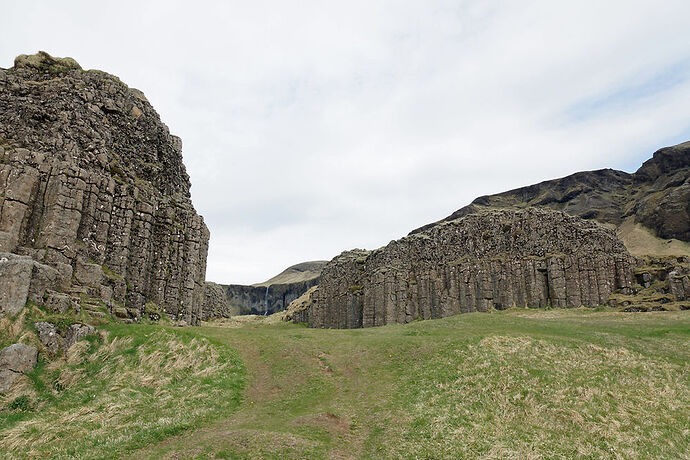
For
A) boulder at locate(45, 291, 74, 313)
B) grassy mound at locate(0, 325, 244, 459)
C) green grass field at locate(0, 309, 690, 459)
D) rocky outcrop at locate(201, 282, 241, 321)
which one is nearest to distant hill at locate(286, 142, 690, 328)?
rocky outcrop at locate(201, 282, 241, 321)

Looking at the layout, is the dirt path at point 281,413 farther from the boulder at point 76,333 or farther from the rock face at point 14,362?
the rock face at point 14,362

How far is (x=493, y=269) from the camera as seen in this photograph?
75.2 metres

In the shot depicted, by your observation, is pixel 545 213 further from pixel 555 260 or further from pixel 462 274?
pixel 462 274

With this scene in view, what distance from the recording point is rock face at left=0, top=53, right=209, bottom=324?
119 feet

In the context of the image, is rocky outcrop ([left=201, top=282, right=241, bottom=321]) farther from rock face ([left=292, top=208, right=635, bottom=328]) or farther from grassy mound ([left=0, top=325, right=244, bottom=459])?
grassy mound ([left=0, top=325, right=244, bottom=459])

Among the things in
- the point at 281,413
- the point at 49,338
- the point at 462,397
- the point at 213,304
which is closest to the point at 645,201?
the point at 213,304

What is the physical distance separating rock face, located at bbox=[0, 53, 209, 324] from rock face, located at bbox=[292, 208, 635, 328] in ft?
138

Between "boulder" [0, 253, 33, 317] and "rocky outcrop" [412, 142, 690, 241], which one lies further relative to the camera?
"rocky outcrop" [412, 142, 690, 241]

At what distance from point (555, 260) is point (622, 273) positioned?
9.81m

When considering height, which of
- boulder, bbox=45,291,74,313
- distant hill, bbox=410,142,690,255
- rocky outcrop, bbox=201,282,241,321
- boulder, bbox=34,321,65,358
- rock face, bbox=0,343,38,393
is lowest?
rock face, bbox=0,343,38,393

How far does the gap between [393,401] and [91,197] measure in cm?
3490

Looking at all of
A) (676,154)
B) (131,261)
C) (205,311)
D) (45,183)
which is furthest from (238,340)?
(676,154)

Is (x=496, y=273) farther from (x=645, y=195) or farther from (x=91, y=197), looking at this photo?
(x=645, y=195)

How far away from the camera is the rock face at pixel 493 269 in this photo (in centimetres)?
6800
